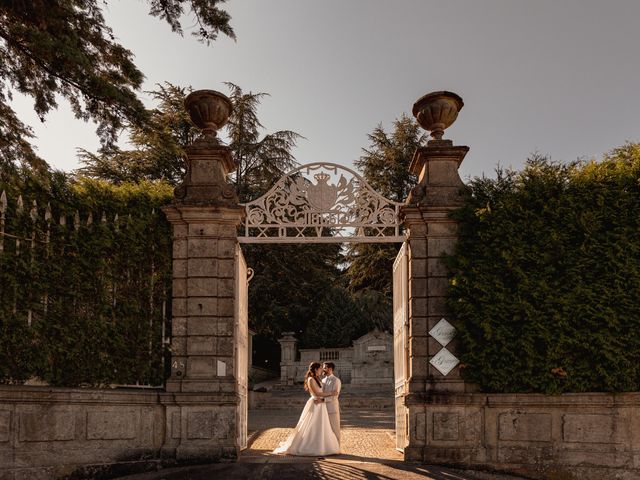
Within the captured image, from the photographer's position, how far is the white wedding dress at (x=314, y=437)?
9602mm

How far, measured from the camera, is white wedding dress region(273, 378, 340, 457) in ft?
31.5

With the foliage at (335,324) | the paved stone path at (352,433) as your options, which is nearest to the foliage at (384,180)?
the foliage at (335,324)

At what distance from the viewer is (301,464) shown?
8.22 m

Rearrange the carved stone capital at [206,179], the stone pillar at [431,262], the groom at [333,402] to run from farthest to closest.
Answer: the groom at [333,402] → the carved stone capital at [206,179] → the stone pillar at [431,262]

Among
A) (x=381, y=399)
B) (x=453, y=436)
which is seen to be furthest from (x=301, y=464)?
(x=381, y=399)

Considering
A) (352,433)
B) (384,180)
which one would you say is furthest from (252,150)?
(352,433)

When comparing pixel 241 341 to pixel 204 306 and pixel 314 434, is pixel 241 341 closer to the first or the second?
pixel 204 306

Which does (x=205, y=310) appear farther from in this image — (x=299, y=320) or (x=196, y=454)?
(x=299, y=320)

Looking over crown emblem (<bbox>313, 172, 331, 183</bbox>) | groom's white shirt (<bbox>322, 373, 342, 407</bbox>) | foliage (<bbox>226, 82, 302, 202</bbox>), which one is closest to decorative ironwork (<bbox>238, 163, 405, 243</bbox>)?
crown emblem (<bbox>313, 172, 331, 183</bbox>)

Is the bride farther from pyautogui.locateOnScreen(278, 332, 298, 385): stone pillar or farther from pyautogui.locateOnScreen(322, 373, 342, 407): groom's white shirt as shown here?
pyautogui.locateOnScreen(278, 332, 298, 385): stone pillar

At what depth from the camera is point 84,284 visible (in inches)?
327

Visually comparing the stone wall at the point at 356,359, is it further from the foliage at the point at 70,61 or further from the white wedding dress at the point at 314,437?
the foliage at the point at 70,61

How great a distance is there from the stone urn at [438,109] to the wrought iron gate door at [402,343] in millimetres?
1746

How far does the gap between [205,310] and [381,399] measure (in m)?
14.6
